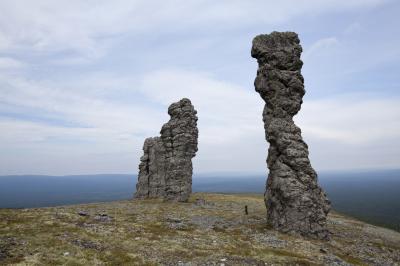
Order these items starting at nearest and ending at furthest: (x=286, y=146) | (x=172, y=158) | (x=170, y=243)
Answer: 1. (x=170, y=243)
2. (x=286, y=146)
3. (x=172, y=158)

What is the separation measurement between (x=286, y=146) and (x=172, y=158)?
3931cm

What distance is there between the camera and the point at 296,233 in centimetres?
5244

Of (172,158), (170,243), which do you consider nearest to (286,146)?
(170,243)

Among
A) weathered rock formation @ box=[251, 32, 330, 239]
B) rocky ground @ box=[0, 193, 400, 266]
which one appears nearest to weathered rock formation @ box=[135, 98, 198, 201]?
rocky ground @ box=[0, 193, 400, 266]

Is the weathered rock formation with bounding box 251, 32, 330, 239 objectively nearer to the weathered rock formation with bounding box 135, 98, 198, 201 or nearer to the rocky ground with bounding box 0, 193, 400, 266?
the rocky ground with bounding box 0, 193, 400, 266

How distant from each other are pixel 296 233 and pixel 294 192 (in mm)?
6207

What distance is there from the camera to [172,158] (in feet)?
295

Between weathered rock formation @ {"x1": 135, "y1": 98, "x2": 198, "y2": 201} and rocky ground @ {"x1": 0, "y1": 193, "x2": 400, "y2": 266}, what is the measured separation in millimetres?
23449

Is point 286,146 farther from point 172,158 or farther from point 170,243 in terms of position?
point 172,158

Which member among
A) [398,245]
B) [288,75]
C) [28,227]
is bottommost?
[398,245]

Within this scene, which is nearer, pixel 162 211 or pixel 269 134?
pixel 269 134

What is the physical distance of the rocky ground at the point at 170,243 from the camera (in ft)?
118

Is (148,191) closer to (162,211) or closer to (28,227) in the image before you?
(162,211)

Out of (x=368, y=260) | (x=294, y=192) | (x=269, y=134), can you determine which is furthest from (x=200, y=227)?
(x=368, y=260)
